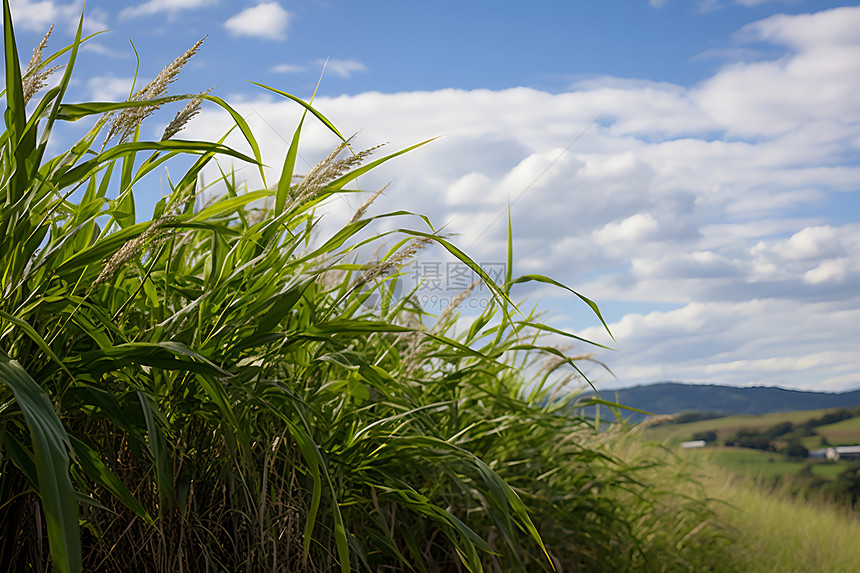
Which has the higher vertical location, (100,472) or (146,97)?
(146,97)

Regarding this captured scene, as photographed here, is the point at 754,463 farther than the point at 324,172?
Yes

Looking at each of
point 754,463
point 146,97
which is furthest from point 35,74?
point 754,463

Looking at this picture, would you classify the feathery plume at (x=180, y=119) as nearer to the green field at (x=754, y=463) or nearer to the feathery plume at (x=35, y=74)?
the feathery plume at (x=35, y=74)

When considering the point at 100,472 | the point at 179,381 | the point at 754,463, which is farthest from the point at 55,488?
the point at 754,463

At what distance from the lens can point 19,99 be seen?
86cm

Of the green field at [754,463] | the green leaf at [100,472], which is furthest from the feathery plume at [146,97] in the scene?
the green field at [754,463]

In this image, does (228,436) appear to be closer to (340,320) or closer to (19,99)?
(340,320)

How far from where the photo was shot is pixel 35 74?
106 cm

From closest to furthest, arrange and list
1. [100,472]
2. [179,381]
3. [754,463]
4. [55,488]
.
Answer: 1. [55,488]
2. [100,472]
3. [179,381]
4. [754,463]

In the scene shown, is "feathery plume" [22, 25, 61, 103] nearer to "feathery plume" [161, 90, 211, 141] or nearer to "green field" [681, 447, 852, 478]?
"feathery plume" [161, 90, 211, 141]

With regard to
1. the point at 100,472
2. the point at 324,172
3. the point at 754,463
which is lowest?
the point at 754,463

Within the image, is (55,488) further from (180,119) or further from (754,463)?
(754,463)

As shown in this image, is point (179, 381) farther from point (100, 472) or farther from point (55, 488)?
point (55, 488)

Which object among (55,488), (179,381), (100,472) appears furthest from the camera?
(179,381)
